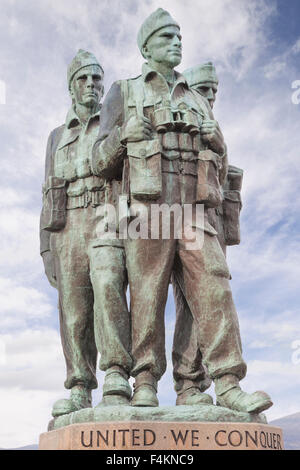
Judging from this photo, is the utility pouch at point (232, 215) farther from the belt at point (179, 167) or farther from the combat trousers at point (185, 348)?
the belt at point (179, 167)

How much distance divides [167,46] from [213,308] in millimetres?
2791

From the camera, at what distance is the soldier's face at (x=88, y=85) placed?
8188mm

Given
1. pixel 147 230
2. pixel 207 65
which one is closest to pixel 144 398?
pixel 147 230

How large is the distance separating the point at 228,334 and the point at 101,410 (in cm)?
143

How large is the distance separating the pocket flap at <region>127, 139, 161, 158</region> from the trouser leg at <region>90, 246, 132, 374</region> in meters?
1.03

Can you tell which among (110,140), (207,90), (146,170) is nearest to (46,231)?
(110,140)

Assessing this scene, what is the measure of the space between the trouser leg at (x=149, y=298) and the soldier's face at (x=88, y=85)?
218 centimetres

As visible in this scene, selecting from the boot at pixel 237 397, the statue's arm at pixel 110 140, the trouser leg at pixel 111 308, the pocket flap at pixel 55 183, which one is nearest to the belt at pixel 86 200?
the pocket flap at pixel 55 183

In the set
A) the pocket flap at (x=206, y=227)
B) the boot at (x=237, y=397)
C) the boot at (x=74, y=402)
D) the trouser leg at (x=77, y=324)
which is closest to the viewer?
the boot at (x=237, y=397)

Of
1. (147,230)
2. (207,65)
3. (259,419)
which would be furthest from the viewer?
(207,65)

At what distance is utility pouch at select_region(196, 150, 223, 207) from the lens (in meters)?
7.01

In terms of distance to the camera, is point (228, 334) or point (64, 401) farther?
point (64, 401)

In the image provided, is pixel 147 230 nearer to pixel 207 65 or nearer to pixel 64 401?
pixel 64 401
